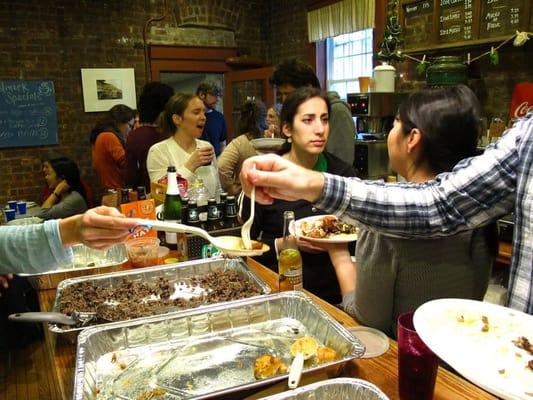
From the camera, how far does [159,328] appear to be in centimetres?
130

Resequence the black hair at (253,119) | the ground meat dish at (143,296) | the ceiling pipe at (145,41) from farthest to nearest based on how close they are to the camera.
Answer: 1. the ceiling pipe at (145,41)
2. the black hair at (253,119)
3. the ground meat dish at (143,296)

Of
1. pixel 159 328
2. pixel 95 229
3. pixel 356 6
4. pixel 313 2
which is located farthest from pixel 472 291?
pixel 313 2

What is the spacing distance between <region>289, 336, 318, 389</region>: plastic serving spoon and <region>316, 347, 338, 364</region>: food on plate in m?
0.02

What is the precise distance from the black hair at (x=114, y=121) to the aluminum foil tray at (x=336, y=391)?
4.35 m

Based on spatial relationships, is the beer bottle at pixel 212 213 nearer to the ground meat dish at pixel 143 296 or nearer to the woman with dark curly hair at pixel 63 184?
the ground meat dish at pixel 143 296

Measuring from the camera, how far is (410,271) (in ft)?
4.30

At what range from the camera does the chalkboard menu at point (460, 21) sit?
10.8 ft

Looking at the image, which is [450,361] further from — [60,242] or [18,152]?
[18,152]

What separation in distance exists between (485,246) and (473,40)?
9.03 feet

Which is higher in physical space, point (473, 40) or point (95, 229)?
point (473, 40)

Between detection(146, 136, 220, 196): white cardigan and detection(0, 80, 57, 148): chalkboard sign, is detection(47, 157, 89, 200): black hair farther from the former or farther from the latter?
detection(146, 136, 220, 196): white cardigan

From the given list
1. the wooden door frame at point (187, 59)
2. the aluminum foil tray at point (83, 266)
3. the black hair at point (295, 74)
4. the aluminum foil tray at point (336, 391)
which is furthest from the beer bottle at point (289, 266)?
the wooden door frame at point (187, 59)

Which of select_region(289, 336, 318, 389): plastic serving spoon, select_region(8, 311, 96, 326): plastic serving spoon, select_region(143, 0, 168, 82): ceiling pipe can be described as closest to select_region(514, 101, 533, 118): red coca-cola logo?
select_region(289, 336, 318, 389): plastic serving spoon

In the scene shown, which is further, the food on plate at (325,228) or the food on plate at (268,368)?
the food on plate at (325,228)
